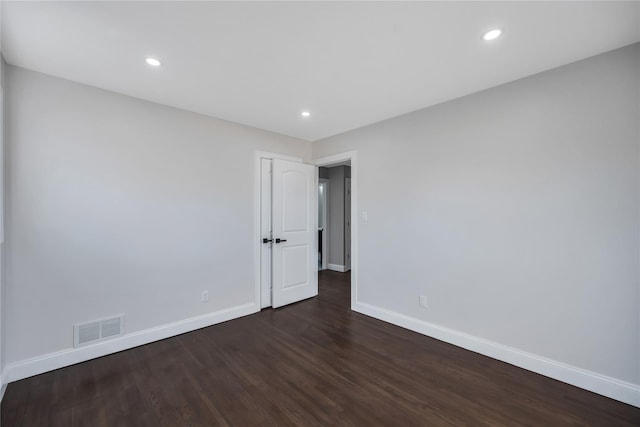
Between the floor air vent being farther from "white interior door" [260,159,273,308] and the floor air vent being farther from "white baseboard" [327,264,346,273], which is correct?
"white baseboard" [327,264,346,273]

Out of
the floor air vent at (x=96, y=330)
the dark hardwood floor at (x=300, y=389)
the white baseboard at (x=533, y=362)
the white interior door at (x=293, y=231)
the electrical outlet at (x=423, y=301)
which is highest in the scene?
the white interior door at (x=293, y=231)

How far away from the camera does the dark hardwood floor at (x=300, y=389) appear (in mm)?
1692

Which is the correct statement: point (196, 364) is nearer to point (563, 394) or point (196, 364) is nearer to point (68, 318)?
point (68, 318)

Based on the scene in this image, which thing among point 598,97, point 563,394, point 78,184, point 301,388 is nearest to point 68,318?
point 78,184

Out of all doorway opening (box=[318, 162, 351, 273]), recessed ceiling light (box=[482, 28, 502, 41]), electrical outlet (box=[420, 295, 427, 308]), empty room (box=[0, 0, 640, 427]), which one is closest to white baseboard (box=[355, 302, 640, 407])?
empty room (box=[0, 0, 640, 427])

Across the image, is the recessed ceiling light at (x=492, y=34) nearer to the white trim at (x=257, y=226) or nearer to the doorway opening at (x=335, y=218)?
the white trim at (x=257, y=226)

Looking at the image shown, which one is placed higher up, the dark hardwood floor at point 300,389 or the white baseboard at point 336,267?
the white baseboard at point 336,267

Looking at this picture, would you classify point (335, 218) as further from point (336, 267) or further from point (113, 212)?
point (113, 212)

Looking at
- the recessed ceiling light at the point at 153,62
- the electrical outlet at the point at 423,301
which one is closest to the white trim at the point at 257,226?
the recessed ceiling light at the point at 153,62

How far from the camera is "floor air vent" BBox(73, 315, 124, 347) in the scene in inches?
91.3

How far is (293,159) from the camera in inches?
159

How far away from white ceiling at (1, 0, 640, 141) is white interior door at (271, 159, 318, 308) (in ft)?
4.53

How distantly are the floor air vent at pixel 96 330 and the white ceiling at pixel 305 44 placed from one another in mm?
2195

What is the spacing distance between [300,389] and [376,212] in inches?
84.4
